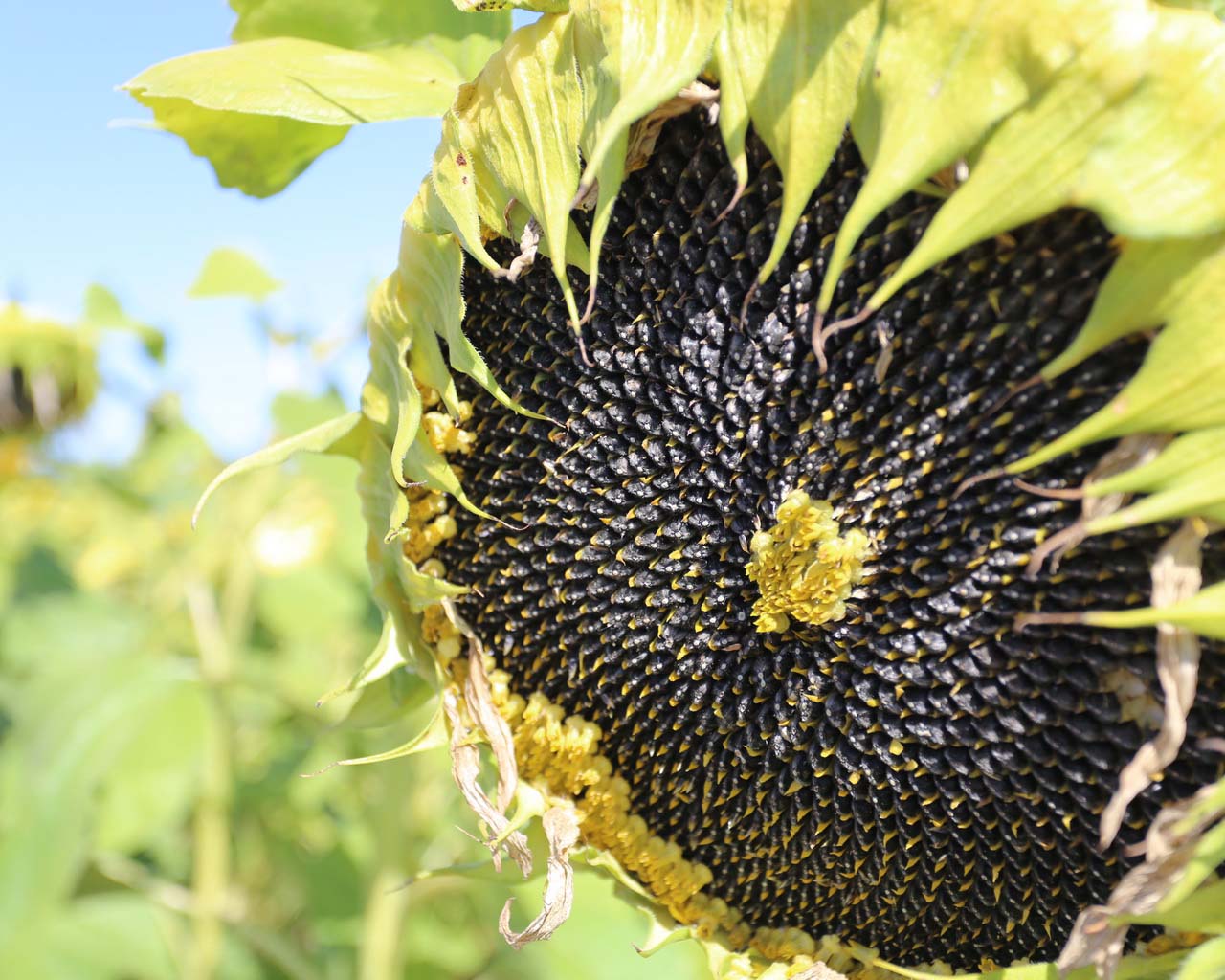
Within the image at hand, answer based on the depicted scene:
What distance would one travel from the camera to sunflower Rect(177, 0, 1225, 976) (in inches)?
39.4

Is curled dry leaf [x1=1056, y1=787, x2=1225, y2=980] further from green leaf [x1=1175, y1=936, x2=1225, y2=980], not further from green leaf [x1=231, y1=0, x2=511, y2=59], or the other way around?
green leaf [x1=231, y1=0, x2=511, y2=59]

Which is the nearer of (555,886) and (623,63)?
(623,63)

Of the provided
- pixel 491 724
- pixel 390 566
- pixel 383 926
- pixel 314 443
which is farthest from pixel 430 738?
pixel 383 926

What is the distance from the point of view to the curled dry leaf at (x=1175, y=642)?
1.01m

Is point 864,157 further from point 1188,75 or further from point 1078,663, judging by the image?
point 1078,663

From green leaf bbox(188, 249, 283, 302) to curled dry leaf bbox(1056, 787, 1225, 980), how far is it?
8.28ft

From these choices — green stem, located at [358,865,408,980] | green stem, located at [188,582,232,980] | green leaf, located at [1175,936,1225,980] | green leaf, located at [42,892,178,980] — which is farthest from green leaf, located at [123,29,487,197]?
green leaf, located at [42,892,178,980]

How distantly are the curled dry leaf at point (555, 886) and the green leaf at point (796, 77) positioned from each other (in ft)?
2.73

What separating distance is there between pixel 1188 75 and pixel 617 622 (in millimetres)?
839

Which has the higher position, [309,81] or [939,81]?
[939,81]

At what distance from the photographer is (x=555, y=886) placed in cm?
147

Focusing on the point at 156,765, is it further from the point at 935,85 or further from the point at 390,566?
the point at 935,85

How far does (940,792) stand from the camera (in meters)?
1.22

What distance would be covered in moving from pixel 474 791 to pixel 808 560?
615 mm
